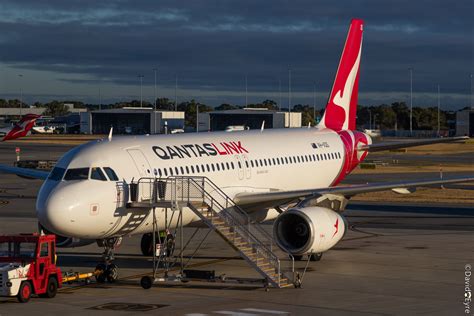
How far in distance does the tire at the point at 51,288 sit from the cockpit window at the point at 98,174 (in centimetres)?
366

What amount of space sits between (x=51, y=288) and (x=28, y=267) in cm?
113

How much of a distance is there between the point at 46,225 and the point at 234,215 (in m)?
7.90

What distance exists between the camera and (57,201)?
2667 cm

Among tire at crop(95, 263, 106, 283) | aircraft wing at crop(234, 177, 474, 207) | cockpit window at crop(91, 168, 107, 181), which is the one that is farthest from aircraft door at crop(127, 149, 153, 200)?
aircraft wing at crop(234, 177, 474, 207)

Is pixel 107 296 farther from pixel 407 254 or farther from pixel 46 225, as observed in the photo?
pixel 407 254

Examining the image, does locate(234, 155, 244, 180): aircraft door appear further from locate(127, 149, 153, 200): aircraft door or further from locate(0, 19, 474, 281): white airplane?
locate(127, 149, 153, 200): aircraft door

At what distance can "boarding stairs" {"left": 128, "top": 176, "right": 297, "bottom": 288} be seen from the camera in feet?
91.1

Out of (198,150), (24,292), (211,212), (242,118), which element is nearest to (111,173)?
(211,212)

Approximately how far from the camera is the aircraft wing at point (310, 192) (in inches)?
1283

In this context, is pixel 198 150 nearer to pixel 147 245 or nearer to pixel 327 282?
pixel 147 245

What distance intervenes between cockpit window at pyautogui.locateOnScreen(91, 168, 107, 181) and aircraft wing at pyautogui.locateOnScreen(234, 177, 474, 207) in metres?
6.94

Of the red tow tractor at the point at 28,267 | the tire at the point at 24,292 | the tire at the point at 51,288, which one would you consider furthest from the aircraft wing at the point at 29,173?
the tire at the point at 24,292

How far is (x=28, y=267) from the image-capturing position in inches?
979

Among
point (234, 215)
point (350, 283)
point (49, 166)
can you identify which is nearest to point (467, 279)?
point (350, 283)
